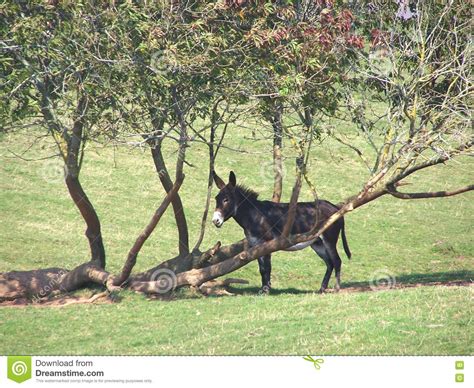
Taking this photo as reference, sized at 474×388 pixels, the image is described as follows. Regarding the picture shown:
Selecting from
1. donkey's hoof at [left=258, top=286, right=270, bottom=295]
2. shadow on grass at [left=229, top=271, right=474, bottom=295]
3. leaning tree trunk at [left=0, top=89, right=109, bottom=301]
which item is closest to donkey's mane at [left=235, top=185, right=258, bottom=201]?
donkey's hoof at [left=258, top=286, right=270, bottom=295]

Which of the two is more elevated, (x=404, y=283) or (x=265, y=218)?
(x=265, y=218)

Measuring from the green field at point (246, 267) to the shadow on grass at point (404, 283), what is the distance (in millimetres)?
66

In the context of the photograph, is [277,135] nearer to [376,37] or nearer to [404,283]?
[376,37]

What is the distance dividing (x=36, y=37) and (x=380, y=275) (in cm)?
1556

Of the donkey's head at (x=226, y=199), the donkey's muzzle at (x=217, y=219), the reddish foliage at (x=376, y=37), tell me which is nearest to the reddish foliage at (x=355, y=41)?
the reddish foliage at (x=376, y=37)

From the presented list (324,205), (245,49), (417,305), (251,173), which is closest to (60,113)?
(245,49)

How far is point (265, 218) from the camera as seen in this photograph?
22.5m

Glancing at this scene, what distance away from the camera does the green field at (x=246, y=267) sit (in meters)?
15.9

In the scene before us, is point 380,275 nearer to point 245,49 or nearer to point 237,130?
point 245,49
